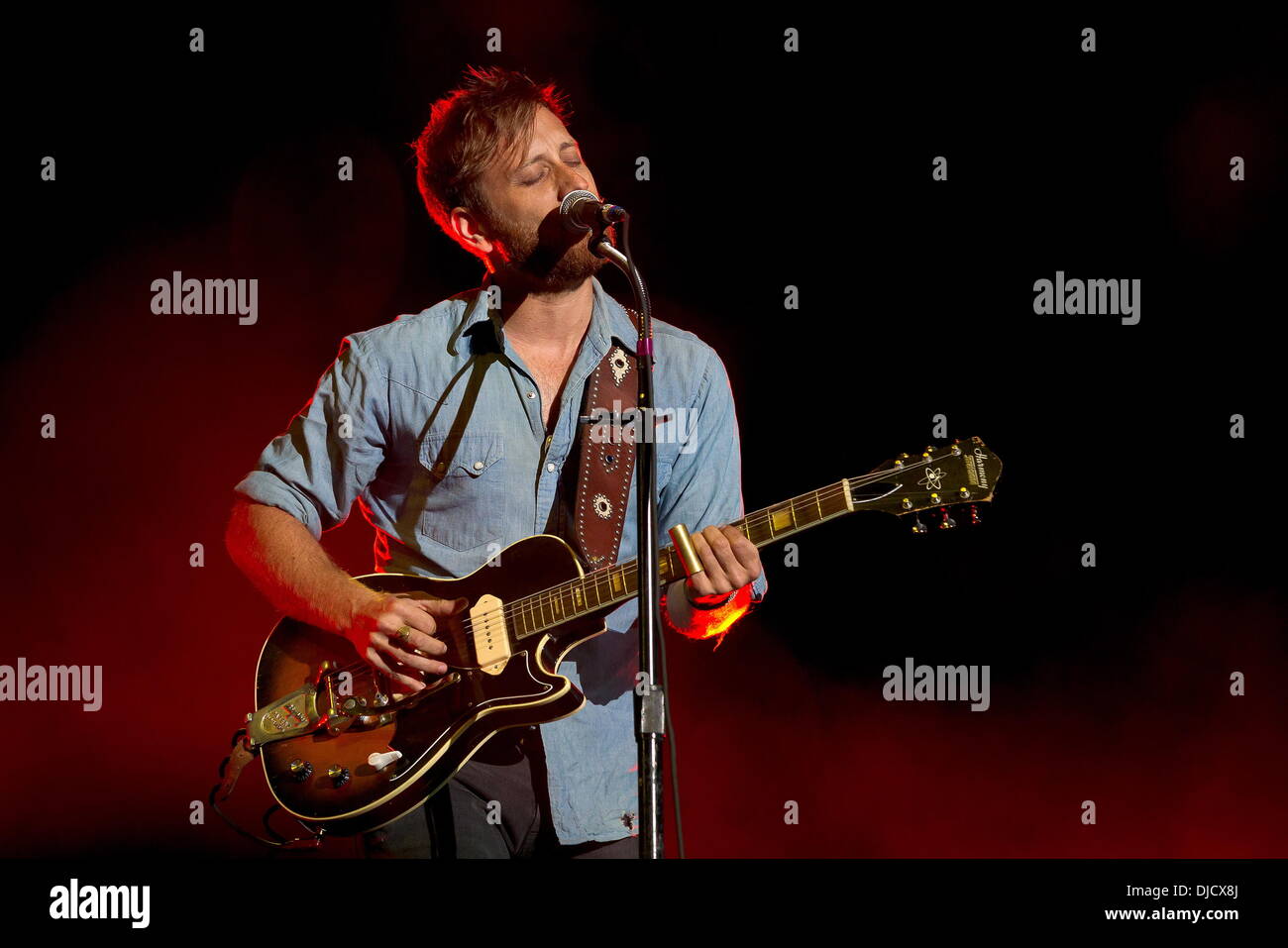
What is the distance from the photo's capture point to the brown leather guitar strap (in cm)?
274

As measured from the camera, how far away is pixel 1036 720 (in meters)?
3.91

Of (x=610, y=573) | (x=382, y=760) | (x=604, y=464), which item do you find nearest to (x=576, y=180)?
(x=604, y=464)

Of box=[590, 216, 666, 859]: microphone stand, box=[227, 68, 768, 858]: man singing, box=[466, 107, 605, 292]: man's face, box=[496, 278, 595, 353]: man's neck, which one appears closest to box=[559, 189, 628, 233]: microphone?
box=[590, 216, 666, 859]: microphone stand

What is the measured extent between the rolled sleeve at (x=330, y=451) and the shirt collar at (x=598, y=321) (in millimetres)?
299

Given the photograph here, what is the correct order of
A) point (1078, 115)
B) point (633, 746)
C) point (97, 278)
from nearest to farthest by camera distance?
point (633, 746) < point (1078, 115) < point (97, 278)

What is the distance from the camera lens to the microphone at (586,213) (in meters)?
2.06

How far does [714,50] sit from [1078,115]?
1.26 m

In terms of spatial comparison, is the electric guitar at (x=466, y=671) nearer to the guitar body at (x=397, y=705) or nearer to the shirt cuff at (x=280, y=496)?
the guitar body at (x=397, y=705)

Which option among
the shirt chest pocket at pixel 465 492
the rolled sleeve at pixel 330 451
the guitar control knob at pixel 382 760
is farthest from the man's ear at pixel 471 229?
the guitar control knob at pixel 382 760

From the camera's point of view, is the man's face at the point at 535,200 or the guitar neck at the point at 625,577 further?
the man's face at the point at 535,200

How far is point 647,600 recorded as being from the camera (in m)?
1.89

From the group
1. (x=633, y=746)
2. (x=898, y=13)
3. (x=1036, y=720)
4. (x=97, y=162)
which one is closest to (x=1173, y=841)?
(x=1036, y=720)

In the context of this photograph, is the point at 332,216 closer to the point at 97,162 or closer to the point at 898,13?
the point at 97,162

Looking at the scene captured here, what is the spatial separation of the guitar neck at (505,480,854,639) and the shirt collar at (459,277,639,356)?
66cm
